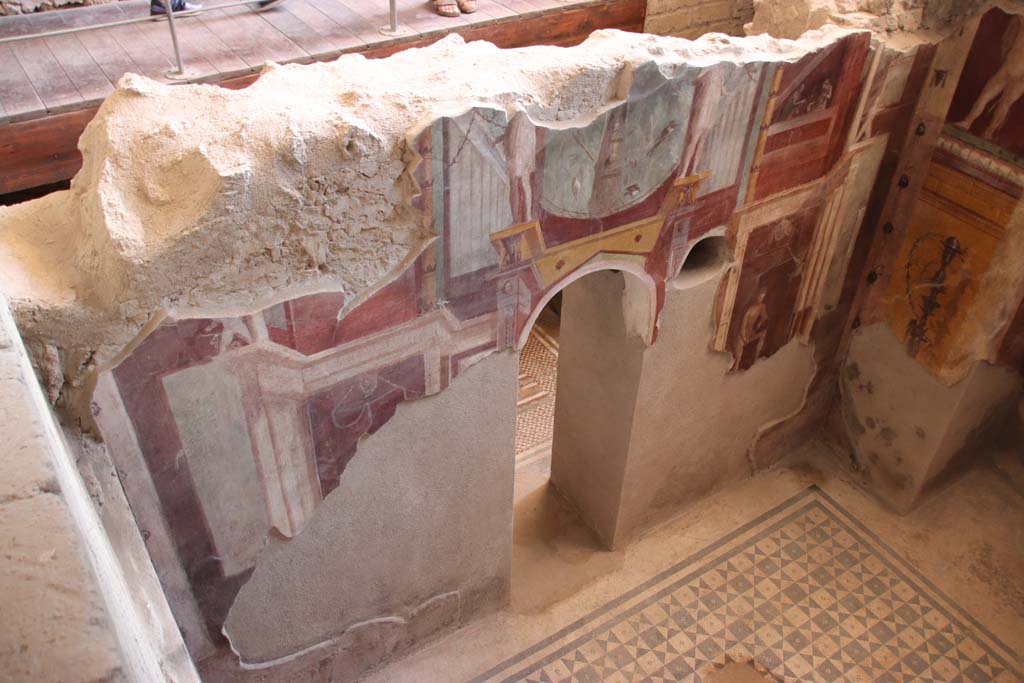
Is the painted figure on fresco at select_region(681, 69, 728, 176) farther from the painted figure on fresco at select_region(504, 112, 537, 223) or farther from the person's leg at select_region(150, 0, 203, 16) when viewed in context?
the person's leg at select_region(150, 0, 203, 16)

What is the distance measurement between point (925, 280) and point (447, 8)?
222 cm

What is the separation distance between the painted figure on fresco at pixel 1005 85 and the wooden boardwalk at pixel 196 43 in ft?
4.81

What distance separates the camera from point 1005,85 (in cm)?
299

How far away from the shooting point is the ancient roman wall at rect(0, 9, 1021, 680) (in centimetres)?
194

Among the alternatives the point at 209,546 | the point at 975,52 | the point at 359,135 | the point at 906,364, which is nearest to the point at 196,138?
the point at 359,135

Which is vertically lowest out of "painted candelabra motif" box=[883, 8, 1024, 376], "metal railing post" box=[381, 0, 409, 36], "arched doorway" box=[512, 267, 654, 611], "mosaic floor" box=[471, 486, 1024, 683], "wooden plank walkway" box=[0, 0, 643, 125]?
"mosaic floor" box=[471, 486, 1024, 683]

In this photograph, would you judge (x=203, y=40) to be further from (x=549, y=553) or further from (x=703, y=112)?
(x=549, y=553)

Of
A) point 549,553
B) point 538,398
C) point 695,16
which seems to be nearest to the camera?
point 549,553

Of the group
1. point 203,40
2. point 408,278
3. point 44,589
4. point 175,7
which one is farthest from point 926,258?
point 44,589

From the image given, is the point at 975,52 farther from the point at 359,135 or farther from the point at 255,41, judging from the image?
the point at 255,41

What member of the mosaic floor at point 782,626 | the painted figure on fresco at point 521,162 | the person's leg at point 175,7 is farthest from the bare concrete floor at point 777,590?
the person's leg at point 175,7

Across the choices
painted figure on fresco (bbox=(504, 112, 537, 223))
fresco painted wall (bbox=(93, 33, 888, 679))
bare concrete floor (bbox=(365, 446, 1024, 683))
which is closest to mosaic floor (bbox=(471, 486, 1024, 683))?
bare concrete floor (bbox=(365, 446, 1024, 683))

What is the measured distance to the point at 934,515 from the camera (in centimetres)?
381

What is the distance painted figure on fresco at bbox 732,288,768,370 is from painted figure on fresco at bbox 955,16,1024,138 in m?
0.99
